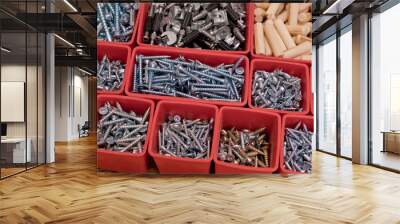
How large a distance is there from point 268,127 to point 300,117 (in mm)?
513

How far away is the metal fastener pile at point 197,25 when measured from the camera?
5750 mm

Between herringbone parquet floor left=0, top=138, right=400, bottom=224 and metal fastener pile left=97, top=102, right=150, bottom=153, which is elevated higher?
metal fastener pile left=97, top=102, right=150, bottom=153

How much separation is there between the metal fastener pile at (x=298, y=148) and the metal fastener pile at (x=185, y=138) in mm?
1222

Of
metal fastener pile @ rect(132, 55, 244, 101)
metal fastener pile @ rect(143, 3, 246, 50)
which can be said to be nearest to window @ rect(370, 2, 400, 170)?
metal fastener pile @ rect(143, 3, 246, 50)

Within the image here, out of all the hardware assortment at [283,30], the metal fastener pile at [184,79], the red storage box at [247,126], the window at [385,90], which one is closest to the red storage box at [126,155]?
the metal fastener pile at [184,79]

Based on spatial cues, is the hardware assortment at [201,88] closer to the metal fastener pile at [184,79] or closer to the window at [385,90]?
the metal fastener pile at [184,79]

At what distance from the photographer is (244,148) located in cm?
573

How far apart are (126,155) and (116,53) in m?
1.59

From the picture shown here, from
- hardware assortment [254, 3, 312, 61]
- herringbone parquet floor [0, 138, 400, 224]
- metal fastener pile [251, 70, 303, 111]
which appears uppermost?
hardware assortment [254, 3, 312, 61]

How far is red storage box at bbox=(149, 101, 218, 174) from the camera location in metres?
5.59

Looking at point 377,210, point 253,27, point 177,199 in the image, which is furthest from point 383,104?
point 177,199

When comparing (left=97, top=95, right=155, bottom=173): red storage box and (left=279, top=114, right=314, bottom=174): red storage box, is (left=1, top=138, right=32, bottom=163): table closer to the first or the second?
(left=97, top=95, right=155, bottom=173): red storage box

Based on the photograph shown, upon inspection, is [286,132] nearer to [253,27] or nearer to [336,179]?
[336,179]

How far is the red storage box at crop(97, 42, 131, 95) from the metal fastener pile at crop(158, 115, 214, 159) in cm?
92
